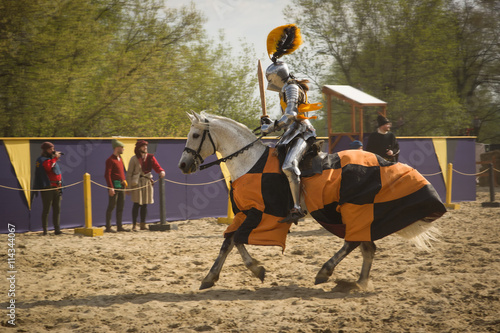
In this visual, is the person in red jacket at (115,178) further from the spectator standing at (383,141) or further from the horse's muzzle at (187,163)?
the horse's muzzle at (187,163)

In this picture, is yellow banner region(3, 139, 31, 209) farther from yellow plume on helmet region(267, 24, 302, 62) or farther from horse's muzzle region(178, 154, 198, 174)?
yellow plume on helmet region(267, 24, 302, 62)

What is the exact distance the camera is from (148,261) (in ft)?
24.9

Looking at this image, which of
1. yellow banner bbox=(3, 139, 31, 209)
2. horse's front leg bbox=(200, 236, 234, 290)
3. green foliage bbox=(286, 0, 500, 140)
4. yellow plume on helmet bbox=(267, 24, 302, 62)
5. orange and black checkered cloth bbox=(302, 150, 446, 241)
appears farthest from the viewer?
green foliage bbox=(286, 0, 500, 140)

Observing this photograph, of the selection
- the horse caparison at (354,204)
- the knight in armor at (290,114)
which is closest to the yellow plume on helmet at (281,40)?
the knight in armor at (290,114)

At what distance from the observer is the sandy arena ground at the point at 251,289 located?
460 cm

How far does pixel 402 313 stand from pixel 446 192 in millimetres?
10963

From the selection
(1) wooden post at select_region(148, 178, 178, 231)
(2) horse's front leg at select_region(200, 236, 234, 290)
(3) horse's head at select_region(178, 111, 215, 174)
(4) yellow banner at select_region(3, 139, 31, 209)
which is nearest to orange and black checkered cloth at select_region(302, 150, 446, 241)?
(2) horse's front leg at select_region(200, 236, 234, 290)

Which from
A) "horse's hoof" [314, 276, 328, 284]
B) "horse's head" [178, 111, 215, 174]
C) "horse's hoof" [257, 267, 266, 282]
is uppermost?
"horse's head" [178, 111, 215, 174]

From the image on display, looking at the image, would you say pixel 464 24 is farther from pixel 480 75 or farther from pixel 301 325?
pixel 301 325

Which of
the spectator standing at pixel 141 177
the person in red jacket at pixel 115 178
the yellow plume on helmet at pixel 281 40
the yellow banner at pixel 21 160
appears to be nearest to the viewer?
the yellow plume on helmet at pixel 281 40

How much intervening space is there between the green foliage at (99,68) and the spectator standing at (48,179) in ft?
24.9

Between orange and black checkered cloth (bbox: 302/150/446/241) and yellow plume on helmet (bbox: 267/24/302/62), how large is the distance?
4.78 feet

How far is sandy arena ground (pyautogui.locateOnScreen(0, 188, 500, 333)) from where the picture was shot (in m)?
4.60

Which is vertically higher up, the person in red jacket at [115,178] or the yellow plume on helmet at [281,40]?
the yellow plume on helmet at [281,40]
